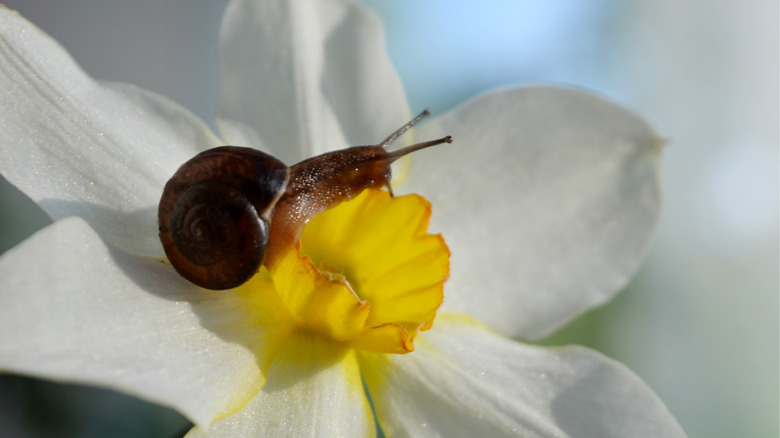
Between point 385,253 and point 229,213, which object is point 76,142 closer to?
point 229,213

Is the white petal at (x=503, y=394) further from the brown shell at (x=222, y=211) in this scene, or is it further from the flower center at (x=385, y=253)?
the brown shell at (x=222, y=211)

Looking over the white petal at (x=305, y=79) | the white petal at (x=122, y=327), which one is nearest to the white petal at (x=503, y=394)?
the white petal at (x=122, y=327)

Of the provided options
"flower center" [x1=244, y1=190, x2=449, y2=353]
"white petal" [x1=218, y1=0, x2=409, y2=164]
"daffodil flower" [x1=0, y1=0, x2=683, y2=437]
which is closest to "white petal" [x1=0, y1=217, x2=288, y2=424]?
"daffodil flower" [x1=0, y1=0, x2=683, y2=437]

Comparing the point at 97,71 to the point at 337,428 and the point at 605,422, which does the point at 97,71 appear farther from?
the point at 605,422

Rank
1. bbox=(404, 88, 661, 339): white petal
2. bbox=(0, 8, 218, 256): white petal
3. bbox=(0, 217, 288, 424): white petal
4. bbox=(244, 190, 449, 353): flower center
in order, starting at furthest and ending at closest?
1. bbox=(404, 88, 661, 339): white petal
2. bbox=(244, 190, 449, 353): flower center
3. bbox=(0, 8, 218, 256): white petal
4. bbox=(0, 217, 288, 424): white petal

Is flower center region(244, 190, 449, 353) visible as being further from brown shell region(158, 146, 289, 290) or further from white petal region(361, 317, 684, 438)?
brown shell region(158, 146, 289, 290)

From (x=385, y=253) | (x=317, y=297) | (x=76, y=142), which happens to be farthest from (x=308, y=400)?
(x=76, y=142)
